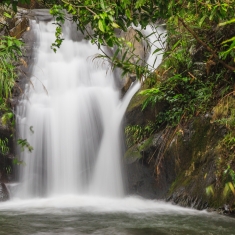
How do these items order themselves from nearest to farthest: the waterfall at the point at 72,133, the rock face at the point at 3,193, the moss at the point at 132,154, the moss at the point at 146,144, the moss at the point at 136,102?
1. the moss at the point at 146,144
2. the moss at the point at 132,154
3. the rock face at the point at 3,193
4. the moss at the point at 136,102
5. the waterfall at the point at 72,133

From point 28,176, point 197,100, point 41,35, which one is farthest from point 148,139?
point 41,35

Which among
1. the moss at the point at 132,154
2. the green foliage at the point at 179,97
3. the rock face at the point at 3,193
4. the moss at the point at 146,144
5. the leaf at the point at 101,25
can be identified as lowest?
the rock face at the point at 3,193

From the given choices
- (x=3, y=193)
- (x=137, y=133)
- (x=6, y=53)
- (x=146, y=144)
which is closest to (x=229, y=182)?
(x=146, y=144)

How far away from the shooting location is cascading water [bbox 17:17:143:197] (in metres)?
6.67

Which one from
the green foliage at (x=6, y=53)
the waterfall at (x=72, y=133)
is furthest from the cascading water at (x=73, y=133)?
the green foliage at (x=6, y=53)

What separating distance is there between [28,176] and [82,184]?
1.22 meters

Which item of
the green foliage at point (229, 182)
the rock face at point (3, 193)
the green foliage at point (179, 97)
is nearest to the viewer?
the green foliage at point (229, 182)

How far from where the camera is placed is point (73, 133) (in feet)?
24.5

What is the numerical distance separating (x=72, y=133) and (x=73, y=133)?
0.02m

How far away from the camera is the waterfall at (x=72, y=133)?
21.8 feet

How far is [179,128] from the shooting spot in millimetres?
5090

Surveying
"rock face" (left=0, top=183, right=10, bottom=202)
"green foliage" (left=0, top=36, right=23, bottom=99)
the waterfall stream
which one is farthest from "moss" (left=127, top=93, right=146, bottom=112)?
"green foliage" (left=0, top=36, right=23, bottom=99)

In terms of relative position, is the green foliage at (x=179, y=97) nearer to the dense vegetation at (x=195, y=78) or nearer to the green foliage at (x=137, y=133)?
the dense vegetation at (x=195, y=78)

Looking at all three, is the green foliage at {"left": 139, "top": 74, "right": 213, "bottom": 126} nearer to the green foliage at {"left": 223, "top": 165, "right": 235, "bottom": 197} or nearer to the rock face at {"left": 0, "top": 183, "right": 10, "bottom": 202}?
the green foliage at {"left": 223, "top": 165, "right": 235, "bottom": 197}
